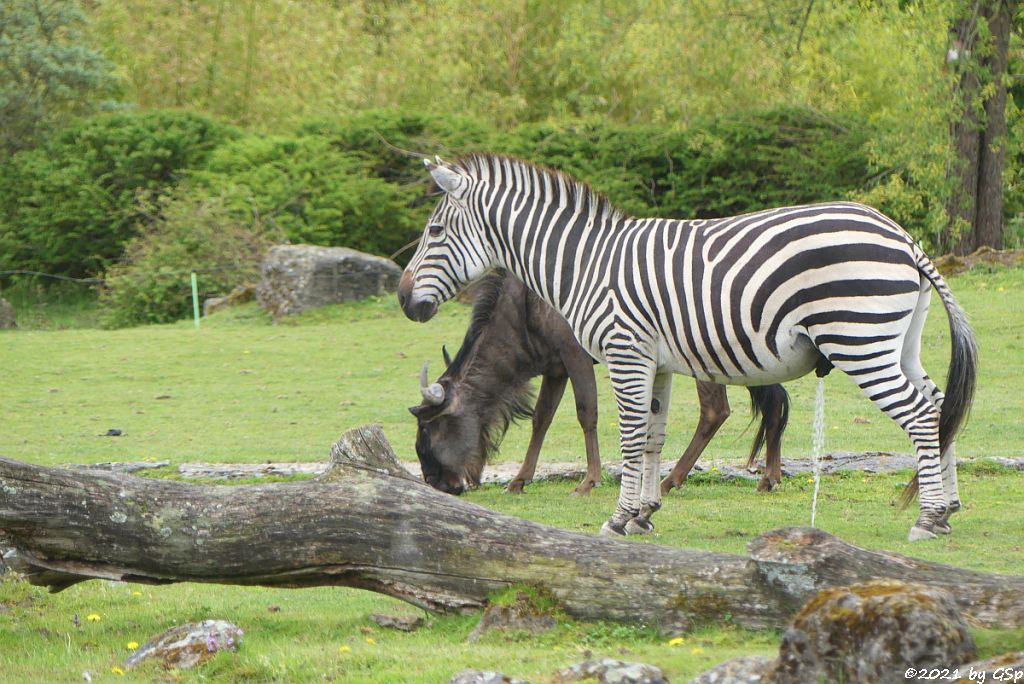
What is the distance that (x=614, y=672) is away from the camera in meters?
5.09

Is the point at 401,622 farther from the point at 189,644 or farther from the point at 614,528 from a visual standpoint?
the point at 614,528

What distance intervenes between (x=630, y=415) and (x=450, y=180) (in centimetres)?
219

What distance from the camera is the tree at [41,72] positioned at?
3056 centimetres

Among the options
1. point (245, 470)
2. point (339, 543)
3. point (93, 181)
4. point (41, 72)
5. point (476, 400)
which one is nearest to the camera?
point (339, 543)

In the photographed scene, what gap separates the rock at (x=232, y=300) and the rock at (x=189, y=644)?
17.4 meters

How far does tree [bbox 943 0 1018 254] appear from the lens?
839 inches

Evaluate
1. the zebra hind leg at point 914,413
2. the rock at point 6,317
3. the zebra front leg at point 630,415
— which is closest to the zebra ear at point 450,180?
the zebra front leg at point 630,415

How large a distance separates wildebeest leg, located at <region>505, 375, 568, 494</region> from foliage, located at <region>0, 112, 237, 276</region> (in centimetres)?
1820

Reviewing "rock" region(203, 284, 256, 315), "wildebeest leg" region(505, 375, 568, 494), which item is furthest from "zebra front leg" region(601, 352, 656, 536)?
"rock" region(203, 284, 256, 315)

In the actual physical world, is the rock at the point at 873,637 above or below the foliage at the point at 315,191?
below

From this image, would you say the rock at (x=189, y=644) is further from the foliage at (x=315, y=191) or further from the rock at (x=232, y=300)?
the foliage at (x=315, y=191)

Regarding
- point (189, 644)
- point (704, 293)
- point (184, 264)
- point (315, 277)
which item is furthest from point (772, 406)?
point (184, 264)

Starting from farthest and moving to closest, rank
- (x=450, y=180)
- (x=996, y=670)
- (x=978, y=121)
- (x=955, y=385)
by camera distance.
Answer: (x=978, y=121) < (x=450, y=180) < (x=955, y=385) < (x=996, y=670)

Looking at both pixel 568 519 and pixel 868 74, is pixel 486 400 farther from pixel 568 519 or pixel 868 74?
pixel 868 74
